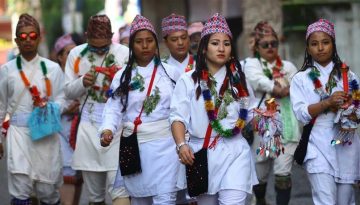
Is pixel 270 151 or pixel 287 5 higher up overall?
pixel 287 5

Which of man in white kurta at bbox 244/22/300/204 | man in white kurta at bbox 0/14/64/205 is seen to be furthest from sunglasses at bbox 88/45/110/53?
man in white kurta at bbox 244/22/300/204

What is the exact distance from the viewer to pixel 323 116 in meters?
8.40

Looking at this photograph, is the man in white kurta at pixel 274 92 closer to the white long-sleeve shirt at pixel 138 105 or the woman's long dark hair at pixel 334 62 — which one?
the woman's long dark hair at pixel 334 62

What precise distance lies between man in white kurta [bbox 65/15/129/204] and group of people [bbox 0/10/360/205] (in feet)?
0.04

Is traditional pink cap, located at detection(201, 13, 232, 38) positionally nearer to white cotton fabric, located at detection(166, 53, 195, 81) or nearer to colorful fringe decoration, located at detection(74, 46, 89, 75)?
white cotton fabric, located at detection(166, 53, 195, 81)

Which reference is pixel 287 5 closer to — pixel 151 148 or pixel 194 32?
pixel 194 32

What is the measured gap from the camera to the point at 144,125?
28.1 ft

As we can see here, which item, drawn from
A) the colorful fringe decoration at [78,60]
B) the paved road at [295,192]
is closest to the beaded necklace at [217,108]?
the colorful fringe decoration at [78,60]

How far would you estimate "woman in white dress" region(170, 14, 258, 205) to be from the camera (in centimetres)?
781

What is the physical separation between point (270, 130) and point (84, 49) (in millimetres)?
2894

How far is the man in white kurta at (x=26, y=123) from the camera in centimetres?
997

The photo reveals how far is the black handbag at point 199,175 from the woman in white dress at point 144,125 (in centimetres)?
63

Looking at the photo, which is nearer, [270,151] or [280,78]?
[270,151]

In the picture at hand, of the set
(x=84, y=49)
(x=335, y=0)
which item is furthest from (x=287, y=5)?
(x=84, y=49)
